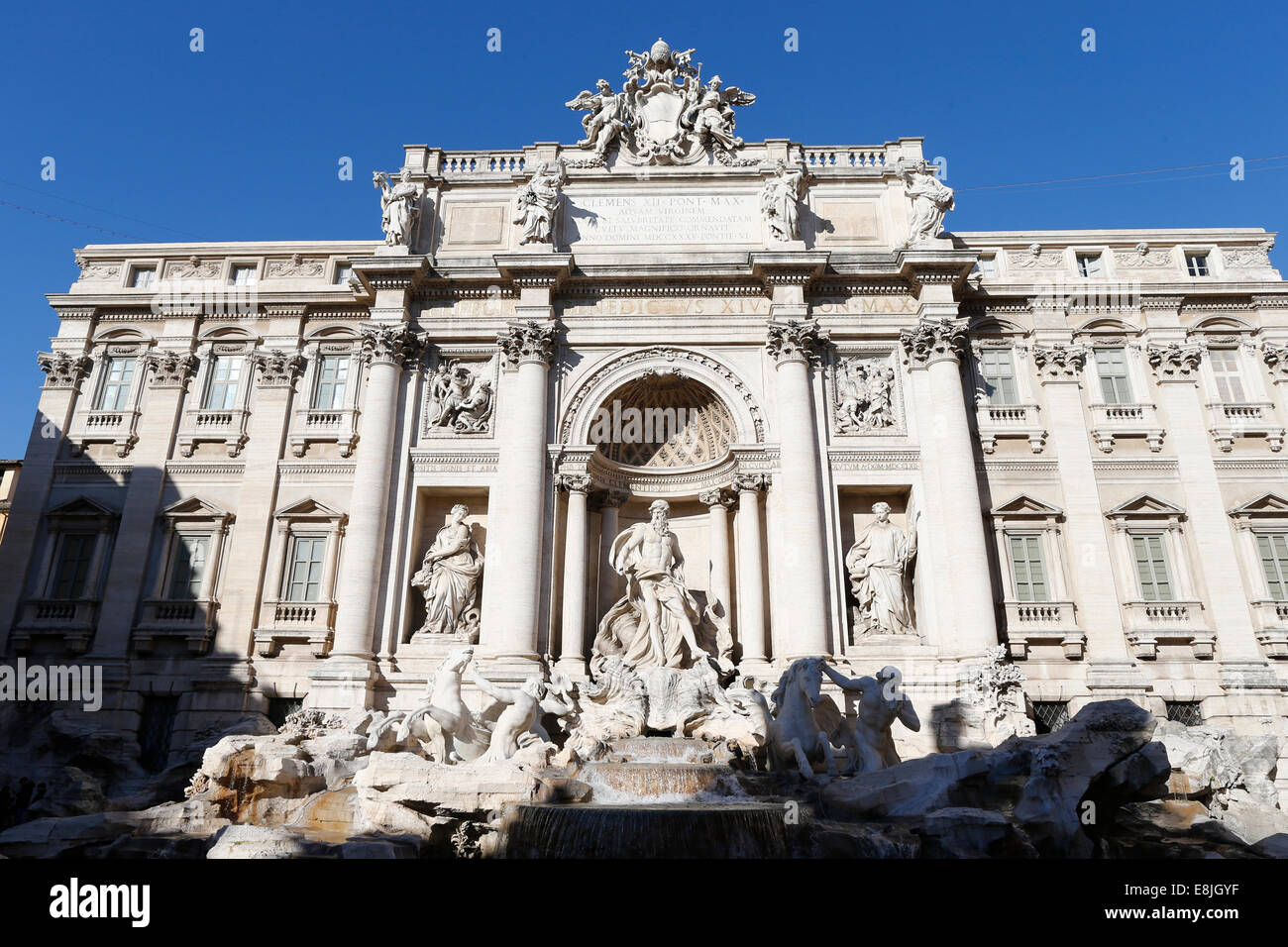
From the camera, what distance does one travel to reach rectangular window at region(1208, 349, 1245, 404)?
66.4 ft

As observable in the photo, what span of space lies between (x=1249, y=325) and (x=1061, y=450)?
22.0 feet

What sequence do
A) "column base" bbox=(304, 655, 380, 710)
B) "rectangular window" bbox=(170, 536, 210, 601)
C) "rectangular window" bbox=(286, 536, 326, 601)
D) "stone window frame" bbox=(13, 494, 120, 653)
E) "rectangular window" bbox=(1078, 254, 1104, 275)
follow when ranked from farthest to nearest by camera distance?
"rectangular window" bbox=(1078, 254, 1104, 275)
"rectangular window" bbox=(170, 536, 210, 601)
"rectangular window" bbox=(286, 536, 326, 601)
"stone window frame" bbox=(13, 494, 120, 653)
"column base" bbox=(304, 655, 380, 710)

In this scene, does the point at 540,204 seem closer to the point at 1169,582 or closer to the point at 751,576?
the point at 751,576

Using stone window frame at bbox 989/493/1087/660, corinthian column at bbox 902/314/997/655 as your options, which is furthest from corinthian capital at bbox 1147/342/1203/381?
corinthian column at bbox 902/314/997/655

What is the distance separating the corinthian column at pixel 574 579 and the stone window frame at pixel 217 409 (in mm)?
8728

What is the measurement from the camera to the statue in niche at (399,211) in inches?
803

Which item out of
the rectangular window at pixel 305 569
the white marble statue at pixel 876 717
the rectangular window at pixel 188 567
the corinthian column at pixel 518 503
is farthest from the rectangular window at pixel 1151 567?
the rectangular window at pixel 188 567

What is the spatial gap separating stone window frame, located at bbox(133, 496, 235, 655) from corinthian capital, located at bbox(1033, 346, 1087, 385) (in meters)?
20.9

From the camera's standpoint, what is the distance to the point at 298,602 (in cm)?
1853

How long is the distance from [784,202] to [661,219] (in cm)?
329

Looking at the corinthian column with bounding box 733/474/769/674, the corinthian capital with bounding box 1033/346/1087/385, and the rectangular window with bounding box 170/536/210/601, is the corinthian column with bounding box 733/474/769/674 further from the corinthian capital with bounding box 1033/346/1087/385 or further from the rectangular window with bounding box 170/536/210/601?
the rectangular window with bounding box 170/536/210/601

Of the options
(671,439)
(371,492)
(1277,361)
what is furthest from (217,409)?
(1277,361)
